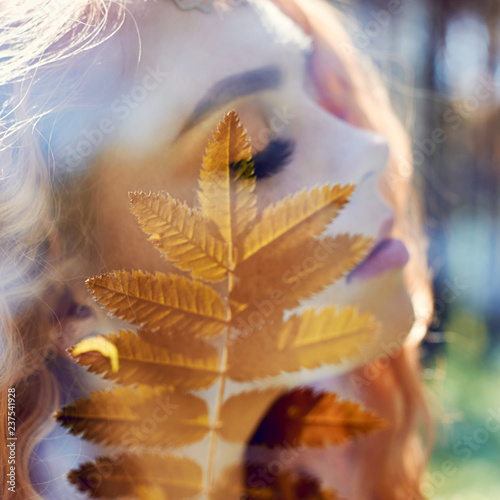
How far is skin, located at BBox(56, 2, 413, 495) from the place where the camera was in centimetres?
36

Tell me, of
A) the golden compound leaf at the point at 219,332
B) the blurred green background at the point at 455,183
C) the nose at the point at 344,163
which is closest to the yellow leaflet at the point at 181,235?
the golden compound leaf at the point at 219,332

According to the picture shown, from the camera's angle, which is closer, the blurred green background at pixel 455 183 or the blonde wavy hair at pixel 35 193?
the blonde wavy hair at pixel 35 193

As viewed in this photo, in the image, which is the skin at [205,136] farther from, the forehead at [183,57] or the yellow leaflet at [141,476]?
the yellow leaflet at [141,476]

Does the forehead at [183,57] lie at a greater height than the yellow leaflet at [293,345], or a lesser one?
greater

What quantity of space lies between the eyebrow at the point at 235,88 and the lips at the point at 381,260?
190 mm

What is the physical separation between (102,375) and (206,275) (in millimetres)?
129

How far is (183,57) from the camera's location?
1.23ft

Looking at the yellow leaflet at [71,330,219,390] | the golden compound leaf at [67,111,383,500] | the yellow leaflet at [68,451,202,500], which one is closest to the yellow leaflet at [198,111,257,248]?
the golden compound leaf at [67,111,383,500]

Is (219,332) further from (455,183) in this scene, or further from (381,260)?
(455,183)

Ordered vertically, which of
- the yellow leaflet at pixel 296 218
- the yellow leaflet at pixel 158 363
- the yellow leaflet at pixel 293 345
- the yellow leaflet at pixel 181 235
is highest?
the yellow leaflet at pixel 181 235

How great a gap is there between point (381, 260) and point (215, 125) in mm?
212

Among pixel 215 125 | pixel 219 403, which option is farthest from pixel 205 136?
pixel 219 403

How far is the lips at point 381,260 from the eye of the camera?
0.41 m

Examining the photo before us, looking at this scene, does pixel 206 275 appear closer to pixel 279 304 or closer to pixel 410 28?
pixel 279 304
